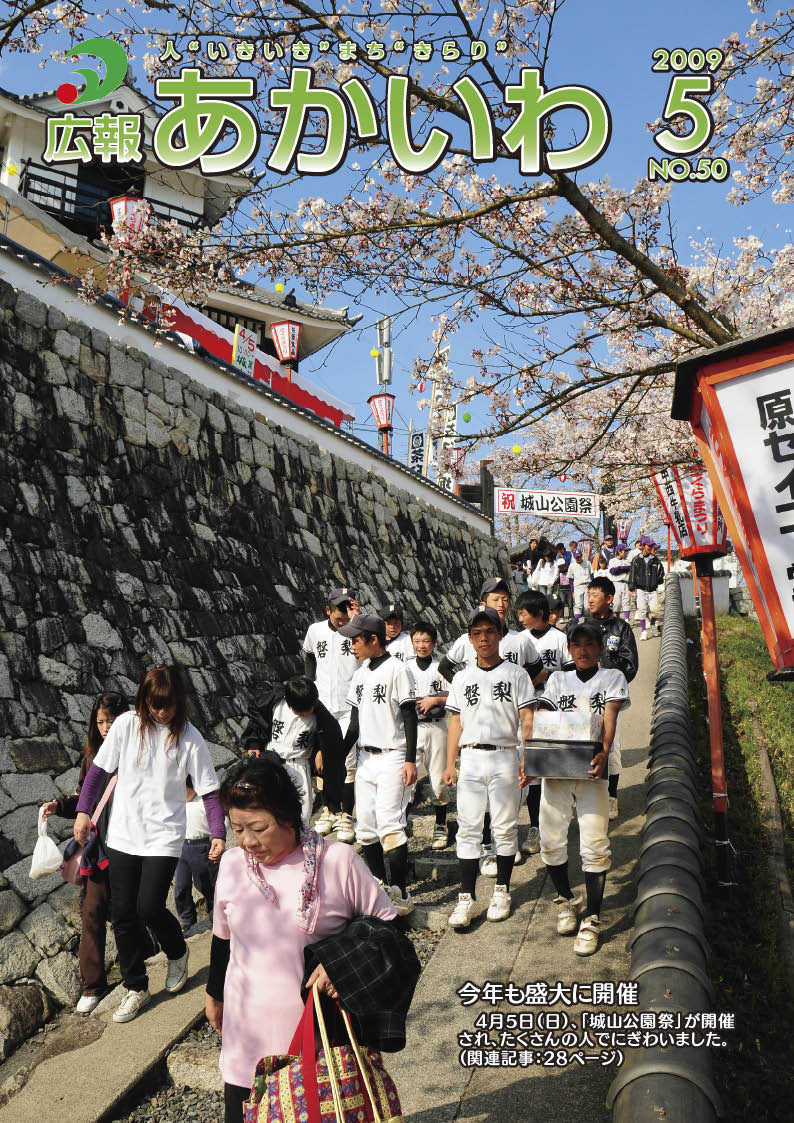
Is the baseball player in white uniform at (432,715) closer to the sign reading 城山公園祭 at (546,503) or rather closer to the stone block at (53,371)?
the stone block at (53,371)

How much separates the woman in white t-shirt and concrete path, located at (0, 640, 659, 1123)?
0.38m

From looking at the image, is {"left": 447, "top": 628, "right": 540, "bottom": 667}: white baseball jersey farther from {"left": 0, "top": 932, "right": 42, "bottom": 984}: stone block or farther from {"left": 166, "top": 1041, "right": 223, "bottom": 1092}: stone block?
{"left": 0, "top": 932, "right": 42, "bottom": 984}: stone block

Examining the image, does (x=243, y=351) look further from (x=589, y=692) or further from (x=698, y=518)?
(x=589, y=692)

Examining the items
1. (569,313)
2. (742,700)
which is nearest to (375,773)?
(569,313)

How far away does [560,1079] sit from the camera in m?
3.79

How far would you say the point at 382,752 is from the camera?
6.01m

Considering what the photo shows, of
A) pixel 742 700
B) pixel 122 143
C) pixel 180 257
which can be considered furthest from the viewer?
pixel 742 700

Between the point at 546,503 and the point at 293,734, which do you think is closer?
the point at 293,734

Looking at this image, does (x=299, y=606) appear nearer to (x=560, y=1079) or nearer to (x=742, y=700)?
(x=742, y=700)

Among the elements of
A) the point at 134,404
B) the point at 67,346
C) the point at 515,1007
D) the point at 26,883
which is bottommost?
the point at 515,1007

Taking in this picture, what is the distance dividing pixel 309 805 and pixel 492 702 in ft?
5.17

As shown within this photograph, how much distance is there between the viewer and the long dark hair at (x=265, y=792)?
2650 millimetres

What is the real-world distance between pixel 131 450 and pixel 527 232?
16.7 feet

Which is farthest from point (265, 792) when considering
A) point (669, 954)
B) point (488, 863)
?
point (488, 863)
